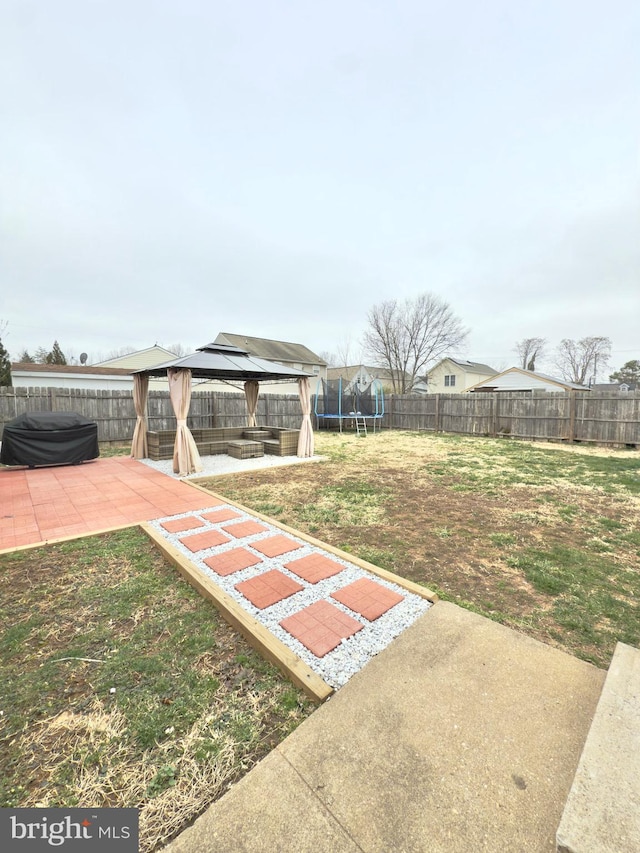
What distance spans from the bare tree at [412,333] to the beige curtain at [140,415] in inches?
882

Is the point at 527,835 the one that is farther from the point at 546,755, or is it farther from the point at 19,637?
the point at 19,637

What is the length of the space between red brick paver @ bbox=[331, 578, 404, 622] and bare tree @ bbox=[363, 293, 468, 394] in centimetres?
2643

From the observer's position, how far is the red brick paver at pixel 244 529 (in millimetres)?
3521

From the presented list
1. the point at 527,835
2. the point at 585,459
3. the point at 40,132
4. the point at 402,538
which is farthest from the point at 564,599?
the point at 40,132

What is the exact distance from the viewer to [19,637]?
2039 millimetres

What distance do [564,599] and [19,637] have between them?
3.55 metres

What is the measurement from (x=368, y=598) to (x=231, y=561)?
48.0 inches

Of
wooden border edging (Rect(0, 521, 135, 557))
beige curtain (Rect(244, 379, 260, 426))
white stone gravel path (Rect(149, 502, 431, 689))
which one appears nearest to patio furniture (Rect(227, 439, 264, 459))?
beige curtain (Rect(244, 379, 260, 426))

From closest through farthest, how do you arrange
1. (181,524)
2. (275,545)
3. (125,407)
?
1. (275,545)
2. (181,524)
3. (125,407)

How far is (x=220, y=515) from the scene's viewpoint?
408 centimetres

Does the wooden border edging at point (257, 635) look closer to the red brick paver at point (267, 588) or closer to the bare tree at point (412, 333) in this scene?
the red brick paver at point (267, 588)

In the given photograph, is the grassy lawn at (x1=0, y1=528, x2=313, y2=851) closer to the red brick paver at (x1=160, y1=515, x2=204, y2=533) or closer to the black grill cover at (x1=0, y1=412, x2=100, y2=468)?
the red brick paver at (x1=160, y1=515, x2=204, y2=533)

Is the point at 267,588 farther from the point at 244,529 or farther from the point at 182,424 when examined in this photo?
the point at 182,424

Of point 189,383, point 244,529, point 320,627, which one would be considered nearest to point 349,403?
point 189,383
